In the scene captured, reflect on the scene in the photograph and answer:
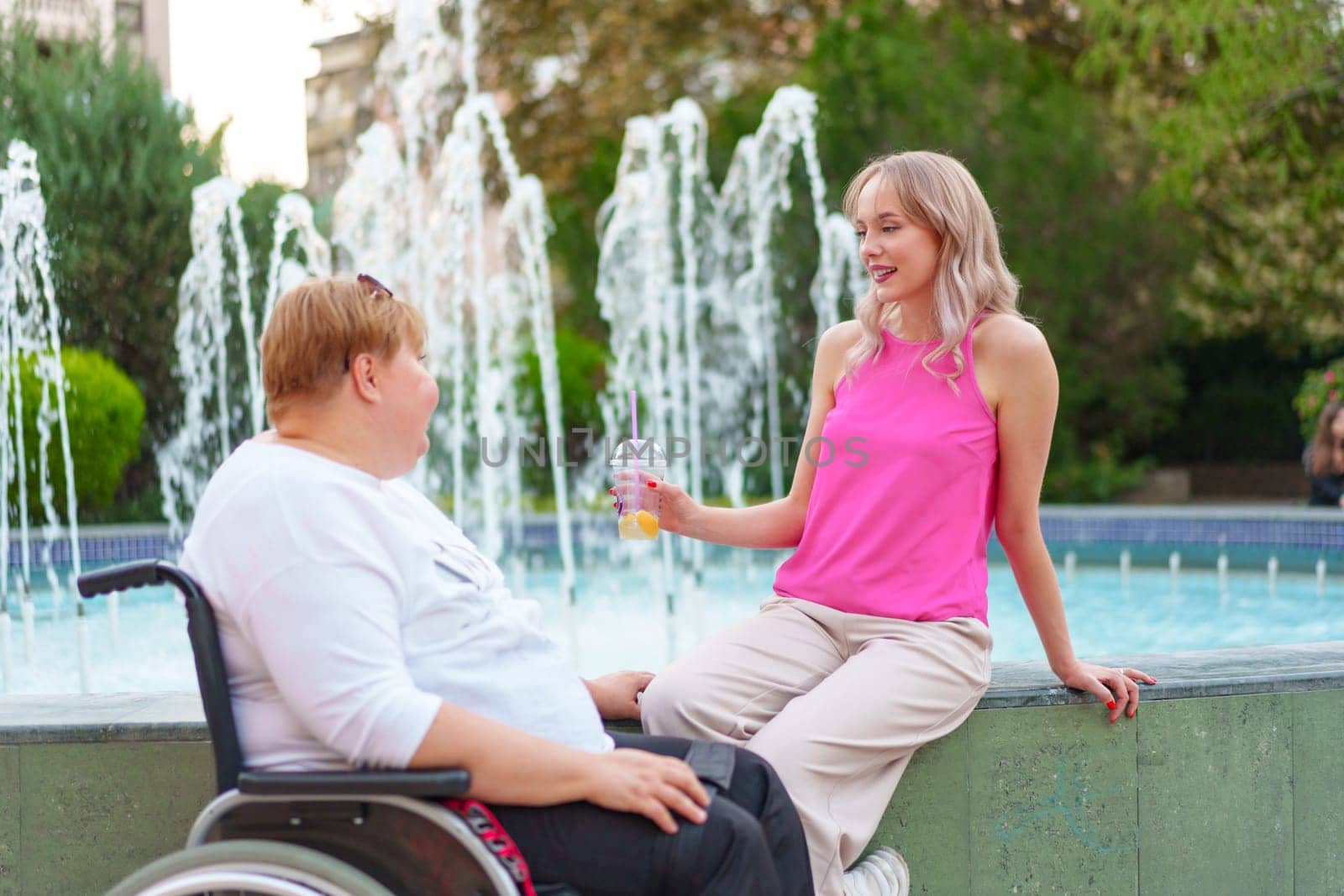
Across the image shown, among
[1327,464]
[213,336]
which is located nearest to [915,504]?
[1327,464]

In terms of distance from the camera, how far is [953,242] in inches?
91.4

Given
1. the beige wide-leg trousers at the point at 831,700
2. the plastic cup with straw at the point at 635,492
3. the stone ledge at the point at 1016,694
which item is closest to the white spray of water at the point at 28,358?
the stone ledge at the point at 1016,694

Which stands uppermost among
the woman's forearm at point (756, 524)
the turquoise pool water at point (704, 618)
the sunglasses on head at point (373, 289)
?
the sunglasses on head at point (373, 289)

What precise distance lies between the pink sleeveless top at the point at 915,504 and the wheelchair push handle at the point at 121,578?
1.12m

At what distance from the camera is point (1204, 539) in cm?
881

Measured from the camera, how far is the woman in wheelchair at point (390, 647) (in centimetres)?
152

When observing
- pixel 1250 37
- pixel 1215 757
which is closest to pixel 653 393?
pixel 1250 37

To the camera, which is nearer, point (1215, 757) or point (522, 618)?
point (522, 618)

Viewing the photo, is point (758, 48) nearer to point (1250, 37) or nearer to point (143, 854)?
point (1250, 37)

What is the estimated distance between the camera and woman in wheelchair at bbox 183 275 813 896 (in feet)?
5.00

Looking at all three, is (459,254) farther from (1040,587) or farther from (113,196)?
(1040,587)

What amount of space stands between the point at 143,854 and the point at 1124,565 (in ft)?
22.6

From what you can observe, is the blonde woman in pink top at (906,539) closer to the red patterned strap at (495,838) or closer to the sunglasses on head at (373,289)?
the red patterned strap at (495,838)

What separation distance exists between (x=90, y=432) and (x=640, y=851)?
9.97m
